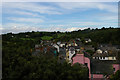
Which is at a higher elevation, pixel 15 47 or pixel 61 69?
pixel 15 47

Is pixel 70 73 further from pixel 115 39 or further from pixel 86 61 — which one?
pixel 115 39

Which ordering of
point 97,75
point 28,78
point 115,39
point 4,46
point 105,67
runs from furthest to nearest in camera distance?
point 115,39 < point 105,67 < point 97,75 < point 4,46 < point 28,78

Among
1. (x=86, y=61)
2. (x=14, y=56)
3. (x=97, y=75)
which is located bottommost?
(x=97, y=75)

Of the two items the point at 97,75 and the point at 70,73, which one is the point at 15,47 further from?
the point at 97,75

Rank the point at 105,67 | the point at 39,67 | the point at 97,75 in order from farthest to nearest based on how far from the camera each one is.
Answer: the point at 105,67 → the point at 97,75 → the point at 39,67

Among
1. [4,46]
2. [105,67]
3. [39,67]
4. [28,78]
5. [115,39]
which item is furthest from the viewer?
[115,39]

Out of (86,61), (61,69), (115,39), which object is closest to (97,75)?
(86,61)

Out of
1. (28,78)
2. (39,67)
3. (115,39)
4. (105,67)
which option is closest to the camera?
(28,78)

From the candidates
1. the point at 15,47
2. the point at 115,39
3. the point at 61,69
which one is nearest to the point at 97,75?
the point at 61,69

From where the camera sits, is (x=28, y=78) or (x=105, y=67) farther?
A: (x=105, y=67)
